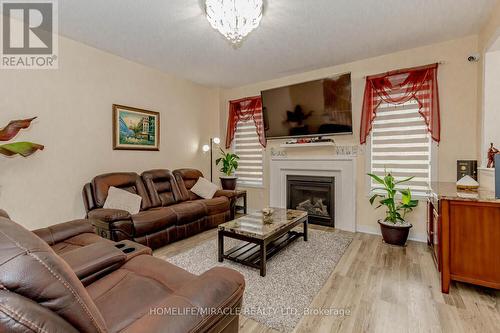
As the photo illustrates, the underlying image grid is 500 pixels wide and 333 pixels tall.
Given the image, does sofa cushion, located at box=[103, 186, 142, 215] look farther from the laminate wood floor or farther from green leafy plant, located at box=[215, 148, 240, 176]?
the laminate wood floor

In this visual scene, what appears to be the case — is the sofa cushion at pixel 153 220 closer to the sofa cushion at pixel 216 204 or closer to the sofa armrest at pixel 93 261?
the sofa cushion at pixel 216 204

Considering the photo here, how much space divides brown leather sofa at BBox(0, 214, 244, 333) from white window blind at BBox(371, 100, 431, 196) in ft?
10.7

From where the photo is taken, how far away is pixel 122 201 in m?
3.22

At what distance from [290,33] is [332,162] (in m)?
2.10

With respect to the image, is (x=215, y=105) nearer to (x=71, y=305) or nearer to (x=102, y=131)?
(x=102, y=131)

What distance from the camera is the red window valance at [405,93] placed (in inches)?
125

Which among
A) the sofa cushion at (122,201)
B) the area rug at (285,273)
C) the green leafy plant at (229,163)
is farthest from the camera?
the green leafy plant at (229,163)

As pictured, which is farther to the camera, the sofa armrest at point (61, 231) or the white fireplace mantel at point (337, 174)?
the white fireplace mantel at point (337, 174)

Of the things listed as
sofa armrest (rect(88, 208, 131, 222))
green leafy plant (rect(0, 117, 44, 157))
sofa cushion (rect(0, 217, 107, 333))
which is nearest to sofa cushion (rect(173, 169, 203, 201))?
sofa armrest (rect(88, 208, 131, 222))

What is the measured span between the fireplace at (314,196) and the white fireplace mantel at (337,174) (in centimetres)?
7

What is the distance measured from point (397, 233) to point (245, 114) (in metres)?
3.45

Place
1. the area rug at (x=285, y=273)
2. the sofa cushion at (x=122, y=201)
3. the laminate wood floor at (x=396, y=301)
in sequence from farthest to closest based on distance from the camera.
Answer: the sofa cushion at (x=122, y=201), the area rug at (x=285, y=273), the laminate wood floor at (x=396, y=301)

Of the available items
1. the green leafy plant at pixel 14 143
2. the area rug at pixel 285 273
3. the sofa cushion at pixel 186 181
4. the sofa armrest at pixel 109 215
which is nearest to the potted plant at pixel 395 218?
the area rug at pixel 285 273

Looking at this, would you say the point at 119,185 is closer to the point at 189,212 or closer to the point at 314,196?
the point at 189,212
